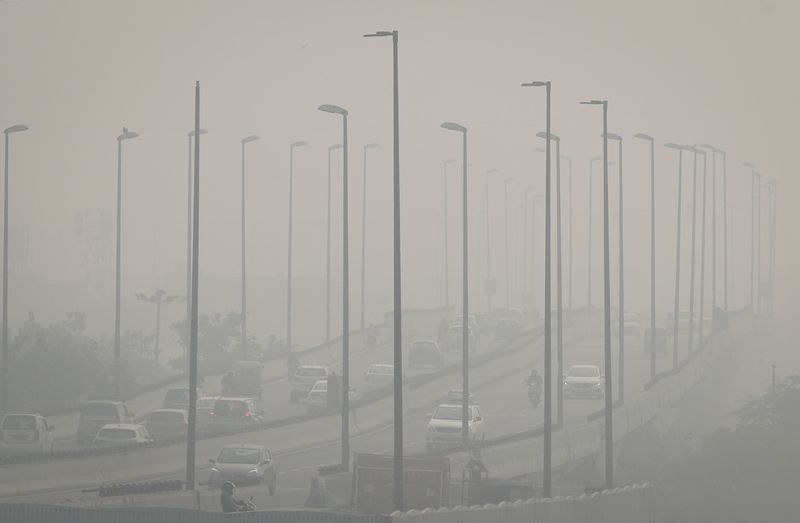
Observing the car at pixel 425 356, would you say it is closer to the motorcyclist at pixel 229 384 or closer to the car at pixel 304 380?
the car at pixel 304 380

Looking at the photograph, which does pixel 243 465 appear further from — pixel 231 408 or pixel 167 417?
pixel 231 408

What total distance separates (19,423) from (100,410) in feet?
20.5

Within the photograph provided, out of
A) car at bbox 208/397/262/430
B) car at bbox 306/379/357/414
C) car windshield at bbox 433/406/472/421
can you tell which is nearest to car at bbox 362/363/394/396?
car at bbox 306/379/357/414

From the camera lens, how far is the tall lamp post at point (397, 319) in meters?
38.3

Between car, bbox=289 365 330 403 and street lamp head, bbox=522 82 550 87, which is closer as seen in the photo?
street lamp head, bbox=522 82 550 87

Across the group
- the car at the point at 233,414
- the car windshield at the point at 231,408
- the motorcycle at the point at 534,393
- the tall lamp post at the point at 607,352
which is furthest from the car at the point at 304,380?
the tall lamp post at the point at 607,352

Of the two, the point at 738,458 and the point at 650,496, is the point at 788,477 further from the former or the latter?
the point at 650,496

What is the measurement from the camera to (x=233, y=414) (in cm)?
7550

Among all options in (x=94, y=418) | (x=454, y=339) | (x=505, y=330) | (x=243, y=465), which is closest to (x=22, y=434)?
(x=94, y=418)

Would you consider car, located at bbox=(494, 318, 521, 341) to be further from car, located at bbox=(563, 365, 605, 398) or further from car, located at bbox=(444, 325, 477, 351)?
car, located at bbox=(563, 365, 605, 398)

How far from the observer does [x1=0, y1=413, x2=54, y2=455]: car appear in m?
63.5

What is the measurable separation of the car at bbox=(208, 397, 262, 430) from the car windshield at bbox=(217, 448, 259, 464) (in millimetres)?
19954

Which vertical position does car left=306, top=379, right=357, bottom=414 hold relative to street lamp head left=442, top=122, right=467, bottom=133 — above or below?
below

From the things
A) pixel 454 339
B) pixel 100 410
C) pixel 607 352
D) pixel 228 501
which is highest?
pixel 607 352
